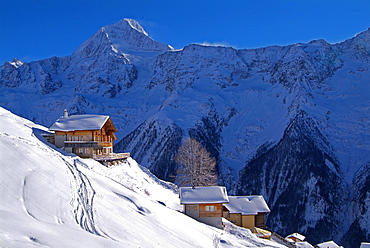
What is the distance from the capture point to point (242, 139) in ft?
402

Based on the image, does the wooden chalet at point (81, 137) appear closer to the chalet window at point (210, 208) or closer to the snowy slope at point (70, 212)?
the chalet window at point (210, 208)

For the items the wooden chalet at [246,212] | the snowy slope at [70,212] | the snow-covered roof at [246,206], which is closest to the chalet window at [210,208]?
the snowy slope at [70,212]

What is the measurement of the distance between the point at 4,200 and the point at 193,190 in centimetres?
2476

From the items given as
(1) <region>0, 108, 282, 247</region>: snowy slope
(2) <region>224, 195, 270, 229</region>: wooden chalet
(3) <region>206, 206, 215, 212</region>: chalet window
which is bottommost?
(2) <region>224, 195, 270, 229</region>: wooden chalet

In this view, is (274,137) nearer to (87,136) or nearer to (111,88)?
(87,136)

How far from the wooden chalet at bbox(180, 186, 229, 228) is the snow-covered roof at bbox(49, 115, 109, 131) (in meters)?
16.2

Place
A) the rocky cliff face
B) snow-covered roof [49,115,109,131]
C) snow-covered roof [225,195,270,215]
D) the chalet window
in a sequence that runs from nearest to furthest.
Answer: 1. the chalet window
2. snow-covered roof [49,115,109,131]
3. snow-covered roof [225,195,270,215]
4. the rocky cliff face

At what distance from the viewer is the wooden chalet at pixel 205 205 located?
37.8 meters

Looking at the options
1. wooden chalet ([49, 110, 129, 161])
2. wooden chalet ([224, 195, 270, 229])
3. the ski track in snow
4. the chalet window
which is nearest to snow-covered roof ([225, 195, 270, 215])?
wooden chalet ([224, 195, 270, 229])

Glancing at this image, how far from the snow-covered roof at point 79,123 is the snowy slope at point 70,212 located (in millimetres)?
16902

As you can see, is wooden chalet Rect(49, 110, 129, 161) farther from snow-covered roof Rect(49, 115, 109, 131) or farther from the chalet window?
the chalet window

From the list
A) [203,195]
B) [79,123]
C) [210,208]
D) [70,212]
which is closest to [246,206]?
[203,195]

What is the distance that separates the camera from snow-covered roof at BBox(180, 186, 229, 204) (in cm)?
3822

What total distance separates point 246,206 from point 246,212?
137cm
